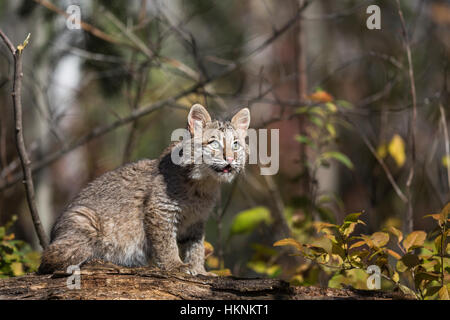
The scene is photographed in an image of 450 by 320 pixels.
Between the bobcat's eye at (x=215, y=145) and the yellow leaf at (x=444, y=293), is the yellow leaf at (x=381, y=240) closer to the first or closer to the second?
the yellow leaf at (x=444, y=293)

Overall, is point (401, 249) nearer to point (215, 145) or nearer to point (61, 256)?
point (215, 145)

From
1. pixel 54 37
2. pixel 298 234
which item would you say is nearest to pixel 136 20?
pixel 54 37

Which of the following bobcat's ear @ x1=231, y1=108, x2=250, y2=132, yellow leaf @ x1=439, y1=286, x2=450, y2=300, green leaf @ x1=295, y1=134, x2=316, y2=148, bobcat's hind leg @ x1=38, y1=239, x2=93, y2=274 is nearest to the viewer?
yellow leaf @ x1=439, y1=286, x2=450, y2=300

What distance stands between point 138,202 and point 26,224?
5947mm

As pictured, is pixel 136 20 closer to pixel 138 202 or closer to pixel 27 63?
pixel 27 63

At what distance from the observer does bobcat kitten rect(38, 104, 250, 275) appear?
185 inches

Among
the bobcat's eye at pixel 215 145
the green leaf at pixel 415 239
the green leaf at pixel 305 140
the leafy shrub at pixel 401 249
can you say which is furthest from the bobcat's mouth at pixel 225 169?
the green leaf at pixel 415 239

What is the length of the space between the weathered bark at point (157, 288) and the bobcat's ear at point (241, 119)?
1572mm

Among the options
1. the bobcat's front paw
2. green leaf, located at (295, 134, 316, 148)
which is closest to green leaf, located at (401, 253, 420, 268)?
the bobcat's front paw

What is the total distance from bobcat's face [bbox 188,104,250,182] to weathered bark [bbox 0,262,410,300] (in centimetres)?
106

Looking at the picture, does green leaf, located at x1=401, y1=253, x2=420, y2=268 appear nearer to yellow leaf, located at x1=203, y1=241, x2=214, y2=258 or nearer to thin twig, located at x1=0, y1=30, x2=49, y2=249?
yellow leaf, located at x1=203, y1=241, x2=214, y2=258

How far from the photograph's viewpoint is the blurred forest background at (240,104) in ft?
19.7

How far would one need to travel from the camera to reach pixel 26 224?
1005 cm

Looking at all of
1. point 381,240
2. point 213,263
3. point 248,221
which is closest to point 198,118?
point 248,221
